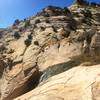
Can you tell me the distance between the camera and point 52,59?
17.1m

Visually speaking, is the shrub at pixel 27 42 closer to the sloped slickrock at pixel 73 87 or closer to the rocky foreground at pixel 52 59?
the rocky foreground at pixel 52 59

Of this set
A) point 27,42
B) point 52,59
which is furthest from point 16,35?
point 52,59

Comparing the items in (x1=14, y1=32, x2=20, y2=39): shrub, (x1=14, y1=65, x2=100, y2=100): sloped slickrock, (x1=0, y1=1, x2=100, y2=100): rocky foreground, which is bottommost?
(x1=14, y1=65, x2=100, y2=100): sloped slickrock

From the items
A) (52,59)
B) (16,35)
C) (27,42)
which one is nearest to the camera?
(52,59)

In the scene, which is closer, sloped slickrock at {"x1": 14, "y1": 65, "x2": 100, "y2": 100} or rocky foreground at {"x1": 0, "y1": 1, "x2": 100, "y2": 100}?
sloped slickrock at {"x1": 14, "y1": 65, "x2": 100, "y2": 100}

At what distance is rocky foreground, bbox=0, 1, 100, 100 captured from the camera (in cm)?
1346

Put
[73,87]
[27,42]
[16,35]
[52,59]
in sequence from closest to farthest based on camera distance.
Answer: [73,87]
[52,59]
[27,42]
[16,35]

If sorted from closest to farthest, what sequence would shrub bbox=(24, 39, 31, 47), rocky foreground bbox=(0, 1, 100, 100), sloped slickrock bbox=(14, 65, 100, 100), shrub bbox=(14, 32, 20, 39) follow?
sloped slickrock bbox=(14, 65, 100, 100) → rocky foreground bbox=(0, 1, 100, 100) → shrub bbox=(24, 39, 31, 47) → shrub bbox=(14, 32, 20, 39)

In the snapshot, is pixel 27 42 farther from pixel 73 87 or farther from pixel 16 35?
pixel 73 87

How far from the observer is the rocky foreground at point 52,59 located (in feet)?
44.2

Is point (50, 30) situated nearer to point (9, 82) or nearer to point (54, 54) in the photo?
point (54, 54)

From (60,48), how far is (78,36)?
51.9 inches

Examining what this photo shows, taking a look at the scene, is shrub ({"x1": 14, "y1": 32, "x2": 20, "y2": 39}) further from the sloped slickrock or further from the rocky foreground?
the sloped slickrock

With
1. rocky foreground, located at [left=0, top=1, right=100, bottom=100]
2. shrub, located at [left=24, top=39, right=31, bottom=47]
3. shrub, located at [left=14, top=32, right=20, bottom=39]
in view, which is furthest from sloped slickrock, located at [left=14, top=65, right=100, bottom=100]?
shrub, located at [left=14, top=32, right=20, bottom=39]
